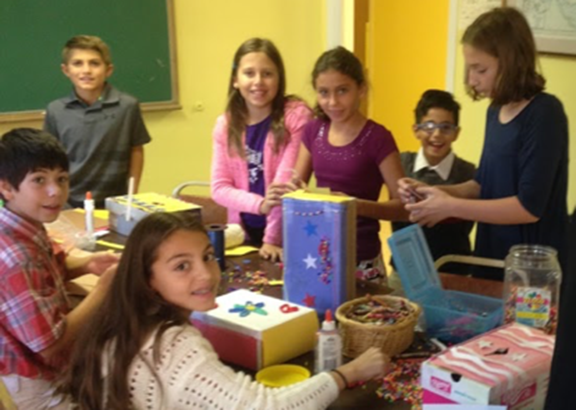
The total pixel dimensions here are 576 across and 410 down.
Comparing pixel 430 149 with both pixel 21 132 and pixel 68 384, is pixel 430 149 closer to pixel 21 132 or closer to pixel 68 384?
pixel 21 132

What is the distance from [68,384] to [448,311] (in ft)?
2.93

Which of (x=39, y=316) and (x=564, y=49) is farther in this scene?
(x=564, y=49)

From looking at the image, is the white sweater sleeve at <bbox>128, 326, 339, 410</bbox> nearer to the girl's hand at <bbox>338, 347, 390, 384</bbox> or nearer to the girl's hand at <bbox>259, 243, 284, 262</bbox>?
the girl's hand at <bbox>338, 347, 390, 384</bbox>

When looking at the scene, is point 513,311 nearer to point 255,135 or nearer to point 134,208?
point 255,135

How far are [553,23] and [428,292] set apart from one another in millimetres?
1931

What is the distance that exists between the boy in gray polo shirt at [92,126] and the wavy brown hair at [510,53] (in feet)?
6.23

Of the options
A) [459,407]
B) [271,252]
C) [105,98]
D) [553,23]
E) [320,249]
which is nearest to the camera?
[459,407]

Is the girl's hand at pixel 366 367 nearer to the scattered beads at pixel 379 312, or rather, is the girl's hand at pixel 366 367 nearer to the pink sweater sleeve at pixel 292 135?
the scattered beads at pixel 379 312

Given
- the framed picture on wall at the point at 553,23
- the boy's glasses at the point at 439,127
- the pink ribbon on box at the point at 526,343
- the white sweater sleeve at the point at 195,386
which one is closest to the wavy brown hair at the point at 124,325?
the white sweater sleeve at the point at 195,386

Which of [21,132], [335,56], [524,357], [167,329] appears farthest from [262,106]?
[524,357]

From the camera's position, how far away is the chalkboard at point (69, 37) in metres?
3.74

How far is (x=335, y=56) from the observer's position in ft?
7.27

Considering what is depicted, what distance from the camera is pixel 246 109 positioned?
8.45ft

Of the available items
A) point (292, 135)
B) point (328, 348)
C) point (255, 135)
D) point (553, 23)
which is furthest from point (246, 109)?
point (553, 23)
